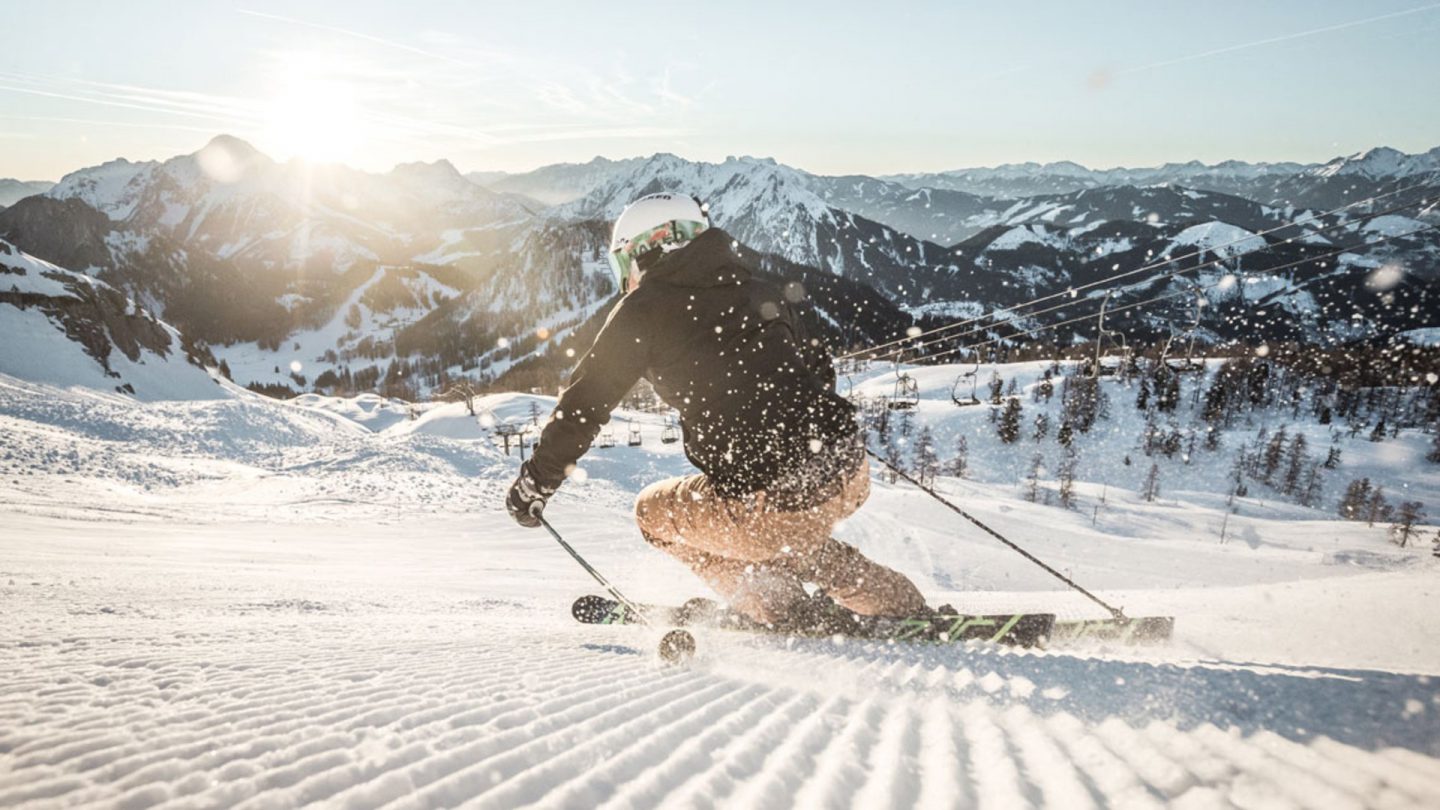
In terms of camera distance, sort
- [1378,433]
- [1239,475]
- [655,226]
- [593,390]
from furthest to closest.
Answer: [1378,433]
[1239,475]
[655,226]
[593,390]

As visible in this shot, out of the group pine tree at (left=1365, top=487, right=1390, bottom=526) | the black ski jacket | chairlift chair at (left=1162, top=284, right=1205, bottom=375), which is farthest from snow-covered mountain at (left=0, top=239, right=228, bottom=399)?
pine tree at (left=1365, top=487, right=1390, bottom=526)

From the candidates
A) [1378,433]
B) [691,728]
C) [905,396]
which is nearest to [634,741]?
[691,728]

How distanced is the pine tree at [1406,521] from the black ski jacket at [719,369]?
102710 millimetres

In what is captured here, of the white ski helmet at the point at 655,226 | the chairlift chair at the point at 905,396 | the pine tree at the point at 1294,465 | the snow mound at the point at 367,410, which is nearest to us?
the white ski helmet at the point at 655,226

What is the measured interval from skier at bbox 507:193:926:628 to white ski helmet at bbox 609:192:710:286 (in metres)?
0.01

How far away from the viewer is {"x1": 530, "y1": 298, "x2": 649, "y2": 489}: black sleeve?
377 centimetres

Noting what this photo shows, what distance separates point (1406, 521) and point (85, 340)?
14297 centimetres

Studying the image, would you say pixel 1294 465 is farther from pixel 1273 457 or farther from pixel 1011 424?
pixel 1011 424

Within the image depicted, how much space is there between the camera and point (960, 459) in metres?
112

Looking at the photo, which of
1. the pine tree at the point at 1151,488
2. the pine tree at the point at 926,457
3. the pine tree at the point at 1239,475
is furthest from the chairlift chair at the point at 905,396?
the pine tree at the point at 1239,475

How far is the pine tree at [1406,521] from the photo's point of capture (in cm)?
7125

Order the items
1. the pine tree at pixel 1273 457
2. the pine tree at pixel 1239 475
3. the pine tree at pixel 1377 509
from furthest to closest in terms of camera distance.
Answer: the pine tree at pixel 1273 457, the pine tree at pixel 1239 475, the pine tree at pixel 1377 509

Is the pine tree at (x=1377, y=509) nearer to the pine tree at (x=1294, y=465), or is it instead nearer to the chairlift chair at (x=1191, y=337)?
the pine tree at (x=1294, y=465)

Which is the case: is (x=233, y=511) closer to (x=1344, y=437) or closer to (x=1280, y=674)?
(x=1280, y=674)
